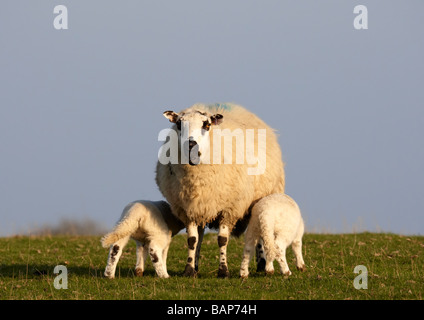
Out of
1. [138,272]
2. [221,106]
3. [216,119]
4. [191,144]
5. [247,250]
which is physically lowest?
[138,272]

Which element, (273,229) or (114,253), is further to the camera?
(114,253)

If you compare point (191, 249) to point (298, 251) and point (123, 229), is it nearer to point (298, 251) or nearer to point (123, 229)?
point (123, 229)

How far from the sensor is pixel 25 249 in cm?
1969

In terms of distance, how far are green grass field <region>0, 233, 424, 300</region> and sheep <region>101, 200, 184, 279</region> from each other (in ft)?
1.09

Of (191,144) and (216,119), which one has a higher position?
(216,119)

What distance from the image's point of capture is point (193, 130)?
12.4m

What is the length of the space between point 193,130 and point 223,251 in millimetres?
2843

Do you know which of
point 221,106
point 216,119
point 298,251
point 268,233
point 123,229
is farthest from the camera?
point 221,106

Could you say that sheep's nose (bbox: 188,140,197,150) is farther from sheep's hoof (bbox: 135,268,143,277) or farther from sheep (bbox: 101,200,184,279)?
sheep's hoof (bbox: 135,268,143,277)

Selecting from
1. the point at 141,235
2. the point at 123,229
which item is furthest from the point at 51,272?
the point at 123,229

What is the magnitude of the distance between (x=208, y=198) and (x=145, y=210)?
134 cm

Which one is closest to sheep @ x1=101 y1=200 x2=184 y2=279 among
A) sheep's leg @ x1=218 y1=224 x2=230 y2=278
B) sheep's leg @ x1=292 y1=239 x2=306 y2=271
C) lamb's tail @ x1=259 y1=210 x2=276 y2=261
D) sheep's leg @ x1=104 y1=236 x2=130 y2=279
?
sheep's leg @ x1=104 y1=236 x2=130 y2=279

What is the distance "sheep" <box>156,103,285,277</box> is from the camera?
41.7ft
